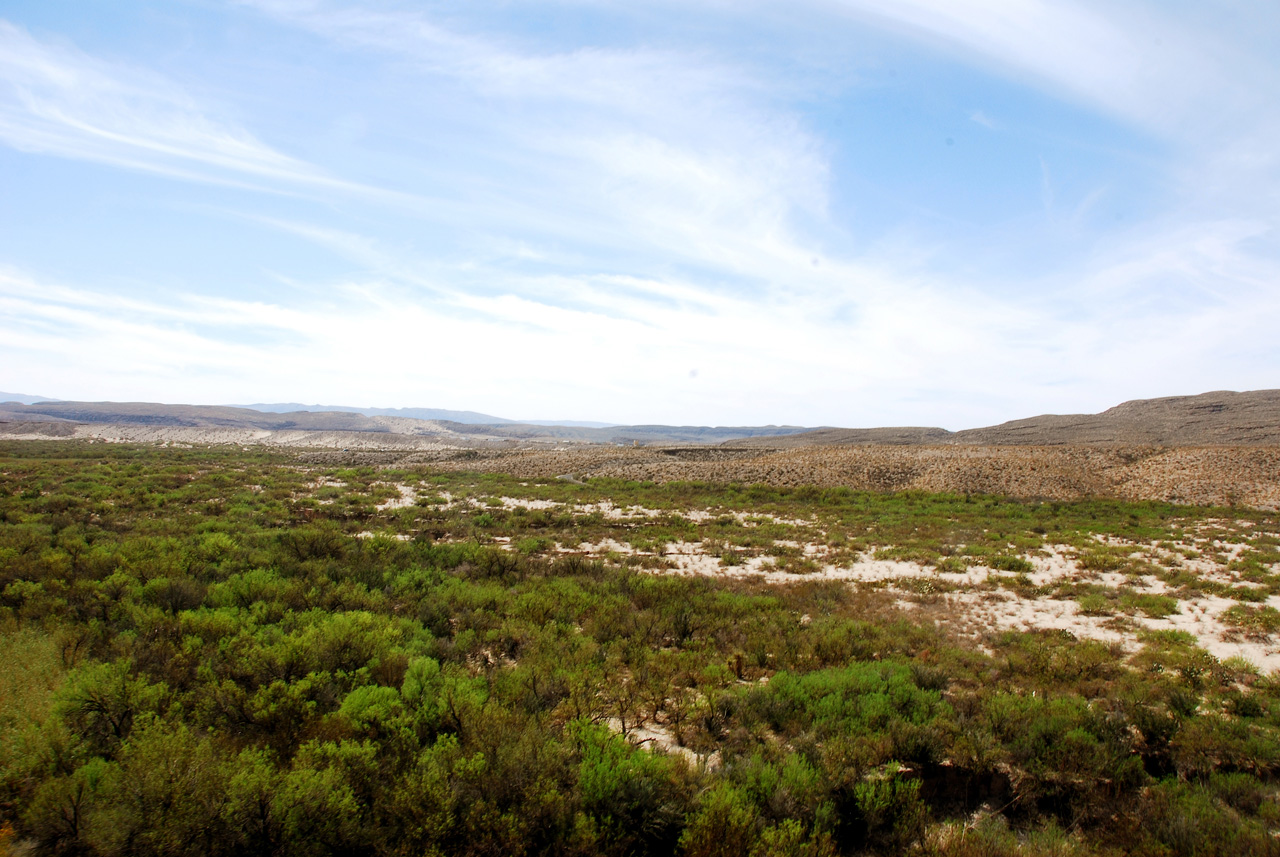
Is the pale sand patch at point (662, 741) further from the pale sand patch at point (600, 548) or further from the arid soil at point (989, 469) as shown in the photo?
the arid soil at point (989, 469)

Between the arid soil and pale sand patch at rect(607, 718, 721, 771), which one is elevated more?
the arid soil

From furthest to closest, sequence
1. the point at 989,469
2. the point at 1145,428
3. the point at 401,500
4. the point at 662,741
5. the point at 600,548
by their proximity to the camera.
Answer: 1. the point at 1145,428
2. the point at 989,469
3. the point at 401,500
4. the point at 600,548
5. the point at 662,741

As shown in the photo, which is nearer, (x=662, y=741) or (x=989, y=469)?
(x=662, y=741)

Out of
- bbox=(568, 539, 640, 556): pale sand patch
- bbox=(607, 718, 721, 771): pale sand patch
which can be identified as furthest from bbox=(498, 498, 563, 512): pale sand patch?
bbox=(607, 718, 721, 771): pale sand patch

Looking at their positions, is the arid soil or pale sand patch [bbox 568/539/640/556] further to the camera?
the arid soil

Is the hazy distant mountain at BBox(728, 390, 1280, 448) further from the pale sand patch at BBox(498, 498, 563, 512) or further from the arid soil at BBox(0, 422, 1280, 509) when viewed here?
the pale sand patch at BBox(498, 498, 563, 512)

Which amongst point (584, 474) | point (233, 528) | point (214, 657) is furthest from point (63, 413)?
point (214, 657)

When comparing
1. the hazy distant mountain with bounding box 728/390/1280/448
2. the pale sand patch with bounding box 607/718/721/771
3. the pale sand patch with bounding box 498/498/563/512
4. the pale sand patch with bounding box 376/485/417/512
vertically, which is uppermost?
the hazy distant mountain with bounding box 728/390/1280/448

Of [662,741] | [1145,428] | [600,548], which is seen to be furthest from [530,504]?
[1145,428]

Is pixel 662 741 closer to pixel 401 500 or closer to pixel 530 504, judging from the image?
pixel 530 504
